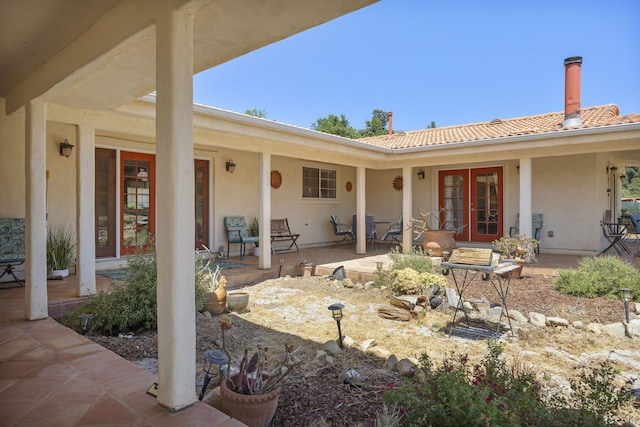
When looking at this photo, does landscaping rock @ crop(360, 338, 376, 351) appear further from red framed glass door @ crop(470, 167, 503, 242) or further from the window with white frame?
red framed glass door @ crop(470, 167, 503, 242)

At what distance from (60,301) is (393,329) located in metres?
3.60

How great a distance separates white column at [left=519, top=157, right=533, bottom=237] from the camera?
23.0 feet

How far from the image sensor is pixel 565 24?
8.14 meters

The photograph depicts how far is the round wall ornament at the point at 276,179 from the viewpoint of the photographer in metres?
9.15

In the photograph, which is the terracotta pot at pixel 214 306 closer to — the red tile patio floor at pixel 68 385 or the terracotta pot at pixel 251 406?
the red tile patio floor at pixel 68 385

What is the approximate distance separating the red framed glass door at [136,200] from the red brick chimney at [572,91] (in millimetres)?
8038

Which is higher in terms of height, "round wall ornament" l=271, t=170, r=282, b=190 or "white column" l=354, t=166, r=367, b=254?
"round wall ornament" l=271, t=170, r=282, b=190

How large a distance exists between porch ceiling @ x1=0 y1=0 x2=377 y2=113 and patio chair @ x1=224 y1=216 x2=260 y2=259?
444 cm

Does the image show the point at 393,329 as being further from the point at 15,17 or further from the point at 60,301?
the point at 15,17

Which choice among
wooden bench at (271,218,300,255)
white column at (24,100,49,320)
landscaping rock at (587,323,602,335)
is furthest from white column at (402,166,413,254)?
white column at (24,100,49,320)

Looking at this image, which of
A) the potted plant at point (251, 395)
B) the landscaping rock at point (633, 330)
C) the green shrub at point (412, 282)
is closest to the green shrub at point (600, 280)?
the landscaping rock at point (633, 330)

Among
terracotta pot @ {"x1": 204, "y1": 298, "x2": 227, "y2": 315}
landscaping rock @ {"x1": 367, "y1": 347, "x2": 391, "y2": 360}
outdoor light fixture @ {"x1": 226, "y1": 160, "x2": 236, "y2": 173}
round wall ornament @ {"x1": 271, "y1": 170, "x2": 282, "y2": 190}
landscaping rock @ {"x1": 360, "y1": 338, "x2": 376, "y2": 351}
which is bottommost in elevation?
landscaping rock @ {"x1": 367, "y1": 347, "x2": 391, "y2": 360}

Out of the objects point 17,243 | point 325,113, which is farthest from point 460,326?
point 325,113

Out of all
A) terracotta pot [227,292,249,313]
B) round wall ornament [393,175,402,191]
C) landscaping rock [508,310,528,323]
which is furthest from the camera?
round wall ornament [393,175,402,191]
